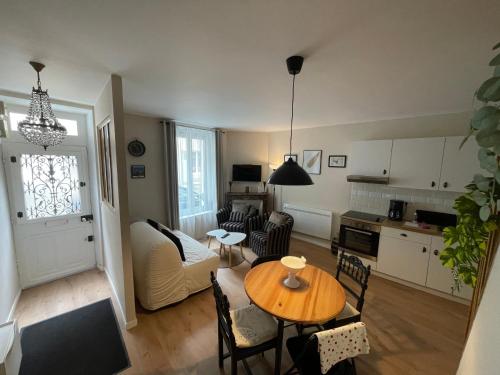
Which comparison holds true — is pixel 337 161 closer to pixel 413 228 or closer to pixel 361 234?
pixel 361 234

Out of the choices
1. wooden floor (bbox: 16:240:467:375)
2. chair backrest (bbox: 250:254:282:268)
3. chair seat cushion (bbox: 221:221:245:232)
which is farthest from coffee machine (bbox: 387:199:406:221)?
chair seat cushion (bbox: 221:221:245:232)

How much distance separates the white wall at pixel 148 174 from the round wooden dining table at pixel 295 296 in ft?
8.98

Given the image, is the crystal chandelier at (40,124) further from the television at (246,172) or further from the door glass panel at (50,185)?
the television at (246,172)

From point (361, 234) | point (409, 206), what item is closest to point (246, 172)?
point (361, 234)

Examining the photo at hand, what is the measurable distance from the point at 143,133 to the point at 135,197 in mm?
1173

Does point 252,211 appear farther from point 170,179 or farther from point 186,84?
point 186,84

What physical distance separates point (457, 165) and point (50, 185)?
5706mm

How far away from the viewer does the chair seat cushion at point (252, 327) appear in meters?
1.59

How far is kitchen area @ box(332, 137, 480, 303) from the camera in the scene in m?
2.81

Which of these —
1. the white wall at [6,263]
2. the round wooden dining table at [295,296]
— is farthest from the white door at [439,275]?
the white wall at [6,263]

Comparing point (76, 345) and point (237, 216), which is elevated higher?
point (237, 216)

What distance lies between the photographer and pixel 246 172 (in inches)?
201

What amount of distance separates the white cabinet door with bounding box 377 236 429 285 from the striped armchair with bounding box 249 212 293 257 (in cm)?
146

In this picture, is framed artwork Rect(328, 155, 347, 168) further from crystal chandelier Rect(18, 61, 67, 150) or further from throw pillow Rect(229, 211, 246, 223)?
crystal chandelier Rect(18, 61, 67, 150)
